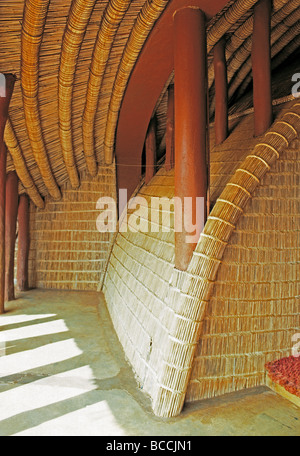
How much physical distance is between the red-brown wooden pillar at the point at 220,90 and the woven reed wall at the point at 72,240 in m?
3.19

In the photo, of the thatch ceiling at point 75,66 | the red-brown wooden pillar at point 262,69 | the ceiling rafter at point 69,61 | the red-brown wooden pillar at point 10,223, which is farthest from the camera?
the red-brown wooden pillar at point 10,223

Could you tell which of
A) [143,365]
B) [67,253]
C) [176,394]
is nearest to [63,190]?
[67,253]

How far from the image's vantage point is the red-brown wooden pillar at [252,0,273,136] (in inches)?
177

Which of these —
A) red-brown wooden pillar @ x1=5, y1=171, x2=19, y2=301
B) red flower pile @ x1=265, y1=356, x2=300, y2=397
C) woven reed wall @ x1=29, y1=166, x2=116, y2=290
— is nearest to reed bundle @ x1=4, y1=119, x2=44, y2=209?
red-brown wooden pillar @ x1=5, y1=171, x2=19, y2=301

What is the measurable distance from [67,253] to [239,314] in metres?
5.14

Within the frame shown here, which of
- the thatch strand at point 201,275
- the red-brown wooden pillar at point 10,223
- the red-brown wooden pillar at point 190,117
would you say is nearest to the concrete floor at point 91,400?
the thatch strand at point 201,275

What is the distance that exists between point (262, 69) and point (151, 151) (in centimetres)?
370

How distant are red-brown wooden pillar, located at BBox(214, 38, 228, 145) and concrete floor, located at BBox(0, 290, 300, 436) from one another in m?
2.98

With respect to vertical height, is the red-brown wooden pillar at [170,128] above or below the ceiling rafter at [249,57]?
below

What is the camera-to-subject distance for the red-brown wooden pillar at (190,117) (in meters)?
3.66

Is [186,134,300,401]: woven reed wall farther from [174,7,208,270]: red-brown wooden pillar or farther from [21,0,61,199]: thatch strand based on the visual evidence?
[21,0,61,199]: thatch strand

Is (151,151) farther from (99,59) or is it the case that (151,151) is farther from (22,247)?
(99,59)

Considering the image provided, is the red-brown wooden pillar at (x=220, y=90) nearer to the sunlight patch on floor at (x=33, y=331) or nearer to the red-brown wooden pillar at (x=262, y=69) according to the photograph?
the red-brown wooden pillar at (x=262, y=69)

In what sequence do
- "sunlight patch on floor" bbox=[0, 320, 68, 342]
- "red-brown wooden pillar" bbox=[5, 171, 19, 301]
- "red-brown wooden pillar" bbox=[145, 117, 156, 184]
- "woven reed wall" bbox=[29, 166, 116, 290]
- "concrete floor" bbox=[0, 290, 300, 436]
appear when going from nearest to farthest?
"concrete floor" bbox=[0, 290, 300, 436] < "sunlight patch on floor" bbox=[0, 320, 68, 342] < "red-brown wooden pillar" bbox=[5, 171, 19, 301] < "red-brown wooden pillar" bbox=[145, 117, 156, 184] < "woven reed wall" bbox=[29, 166, 116, 290]
